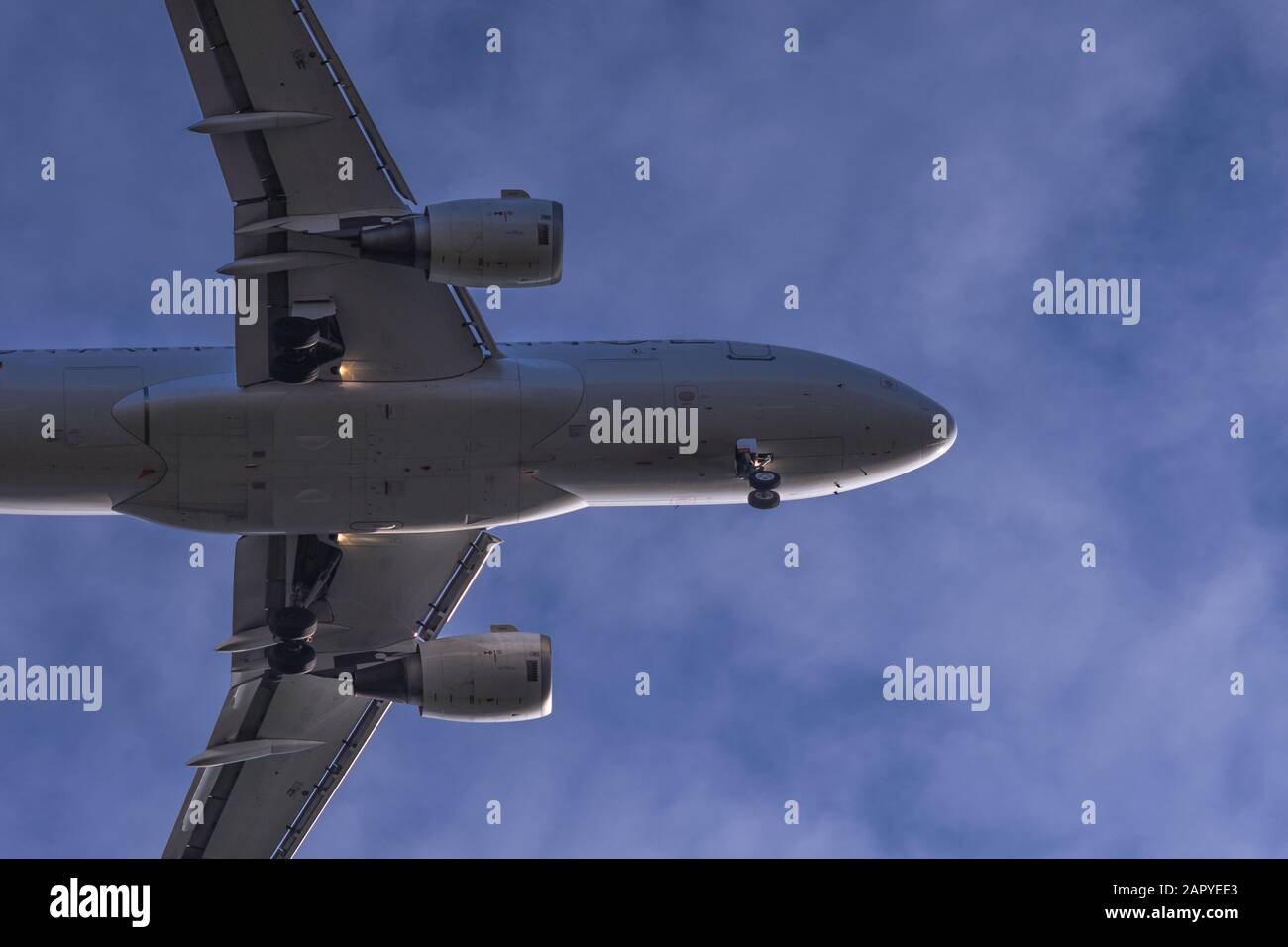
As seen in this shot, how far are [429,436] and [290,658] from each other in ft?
19.5

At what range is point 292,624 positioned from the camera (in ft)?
115

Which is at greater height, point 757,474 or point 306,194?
point 306,194

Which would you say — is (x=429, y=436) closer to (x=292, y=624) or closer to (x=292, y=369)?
(x=292, y=369)

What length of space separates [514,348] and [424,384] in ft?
7.45

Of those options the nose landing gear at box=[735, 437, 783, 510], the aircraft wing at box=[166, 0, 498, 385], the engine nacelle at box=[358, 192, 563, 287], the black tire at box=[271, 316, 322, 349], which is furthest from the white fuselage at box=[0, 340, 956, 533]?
the engine nacelle at box=[358, 192, 563, 287]

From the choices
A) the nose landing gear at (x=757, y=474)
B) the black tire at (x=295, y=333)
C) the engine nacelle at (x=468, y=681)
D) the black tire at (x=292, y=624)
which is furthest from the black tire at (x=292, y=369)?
the nose landing gear at (x=757, y=474)

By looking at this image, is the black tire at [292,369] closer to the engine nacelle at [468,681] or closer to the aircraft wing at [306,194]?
the aircraft wing at [306,194]

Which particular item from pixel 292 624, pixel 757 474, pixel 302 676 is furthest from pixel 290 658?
pixel 757 474

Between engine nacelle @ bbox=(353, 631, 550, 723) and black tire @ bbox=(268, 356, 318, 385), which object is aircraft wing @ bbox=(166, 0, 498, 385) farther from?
engine nacelle @ bbox=(353, 631, 550, 723)

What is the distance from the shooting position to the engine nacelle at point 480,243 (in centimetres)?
3130

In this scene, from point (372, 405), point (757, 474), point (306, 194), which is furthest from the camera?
point (757, 474)

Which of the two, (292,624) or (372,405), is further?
(292,624)

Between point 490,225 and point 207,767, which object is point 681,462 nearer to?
point 490,225

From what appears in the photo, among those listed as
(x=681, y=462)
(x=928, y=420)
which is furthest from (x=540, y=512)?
(x=928, y=420)
